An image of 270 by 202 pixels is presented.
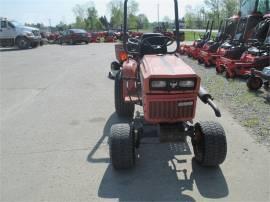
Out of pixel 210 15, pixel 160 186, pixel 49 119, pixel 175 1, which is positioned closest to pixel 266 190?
pixel 160 186

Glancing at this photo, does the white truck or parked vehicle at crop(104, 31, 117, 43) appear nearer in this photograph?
the white truck

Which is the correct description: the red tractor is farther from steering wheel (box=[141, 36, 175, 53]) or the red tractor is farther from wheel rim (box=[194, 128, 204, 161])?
steering wheel (box=[141, 36, 175, 53])

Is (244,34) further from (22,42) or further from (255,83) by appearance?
(22,42)

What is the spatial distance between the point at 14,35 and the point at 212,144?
24.9 m

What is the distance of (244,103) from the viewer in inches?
299

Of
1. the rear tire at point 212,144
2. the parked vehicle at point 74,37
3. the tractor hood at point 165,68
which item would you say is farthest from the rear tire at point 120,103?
the parked vehicle at point 74,37

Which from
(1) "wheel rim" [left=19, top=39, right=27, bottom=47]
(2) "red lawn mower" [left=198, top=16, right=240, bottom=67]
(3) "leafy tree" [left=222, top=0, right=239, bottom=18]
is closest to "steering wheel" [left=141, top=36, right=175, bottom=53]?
(2) "red lawn mower" [left=198, top=16, right=240, bottom=67]

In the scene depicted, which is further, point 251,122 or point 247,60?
point 247,60

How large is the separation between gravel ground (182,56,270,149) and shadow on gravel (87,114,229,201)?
1.37 m

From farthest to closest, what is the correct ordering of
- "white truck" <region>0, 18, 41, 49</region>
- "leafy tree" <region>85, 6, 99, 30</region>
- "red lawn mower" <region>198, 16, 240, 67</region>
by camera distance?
"leafy tree" <region>85, 6, 99, 30</region>, "white truck" <region>0, 18, 41, 49</region>, "red lawn mower" <region>198, 16, 240, 67</region>

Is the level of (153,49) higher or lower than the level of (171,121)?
higher

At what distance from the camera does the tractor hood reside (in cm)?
416

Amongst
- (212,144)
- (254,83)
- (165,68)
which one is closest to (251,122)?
(212,144)

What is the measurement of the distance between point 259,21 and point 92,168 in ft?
36.9
